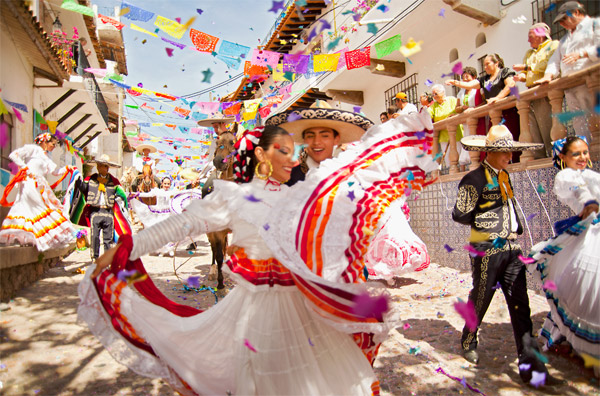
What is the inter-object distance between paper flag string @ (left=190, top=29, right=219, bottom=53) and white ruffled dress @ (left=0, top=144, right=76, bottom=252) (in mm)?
3410

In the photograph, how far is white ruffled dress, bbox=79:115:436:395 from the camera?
6.34ft

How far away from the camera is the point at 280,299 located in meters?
2.08

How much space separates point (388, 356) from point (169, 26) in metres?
6.38

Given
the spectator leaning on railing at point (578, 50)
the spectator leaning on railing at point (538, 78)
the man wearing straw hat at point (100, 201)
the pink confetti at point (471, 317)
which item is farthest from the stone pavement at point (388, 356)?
the spectator leaning on railing at point (578, 50)

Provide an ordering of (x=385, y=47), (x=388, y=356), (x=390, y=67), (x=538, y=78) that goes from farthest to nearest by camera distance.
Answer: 1. (x=390, y=67)
2. (x=385, y=47)
3. (x=538, y=78)
4. (x=388, y=356)

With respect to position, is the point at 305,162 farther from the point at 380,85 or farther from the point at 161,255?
the point at 380,85

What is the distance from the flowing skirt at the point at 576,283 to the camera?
3100mm

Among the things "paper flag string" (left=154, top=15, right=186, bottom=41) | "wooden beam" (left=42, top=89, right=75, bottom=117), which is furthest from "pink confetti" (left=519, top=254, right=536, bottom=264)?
"wooden beam" (left=42, top=89, right=75, bottom=117)

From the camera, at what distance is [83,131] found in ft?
70.0

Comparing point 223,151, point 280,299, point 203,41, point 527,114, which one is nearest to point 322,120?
point 280,299

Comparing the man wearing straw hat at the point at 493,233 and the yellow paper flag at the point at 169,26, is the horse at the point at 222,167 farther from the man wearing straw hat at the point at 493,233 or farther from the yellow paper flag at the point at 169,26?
the man wearing straw hat at the point at 493,233

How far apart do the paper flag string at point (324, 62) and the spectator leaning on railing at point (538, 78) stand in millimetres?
4483

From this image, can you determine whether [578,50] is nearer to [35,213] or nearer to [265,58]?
[265,58]

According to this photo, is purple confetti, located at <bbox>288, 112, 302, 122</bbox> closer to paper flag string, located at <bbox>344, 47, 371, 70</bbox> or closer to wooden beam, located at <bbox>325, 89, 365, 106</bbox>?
paper flag string, located at <bbox>344, 47, 371, 70</bbox>
